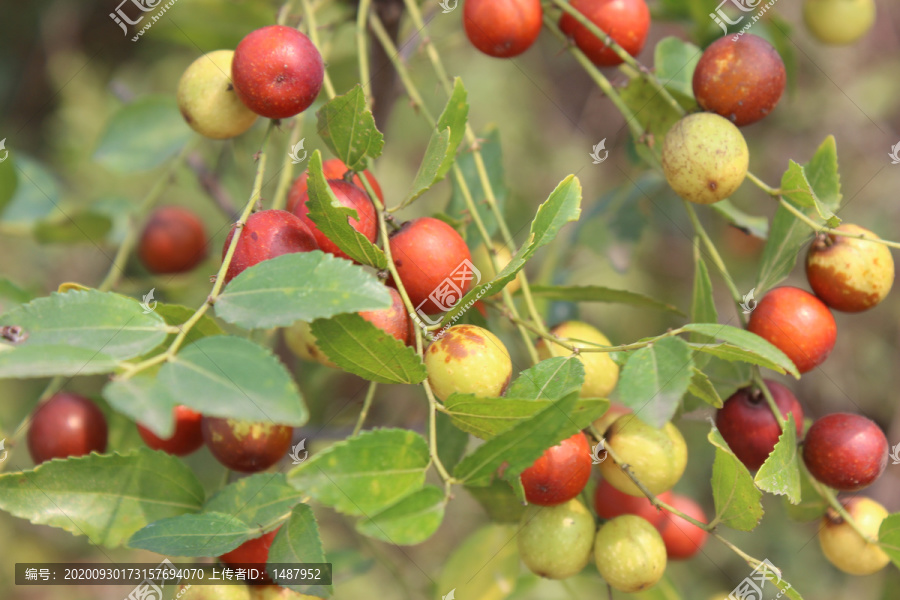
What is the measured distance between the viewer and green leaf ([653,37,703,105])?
4.22 ft

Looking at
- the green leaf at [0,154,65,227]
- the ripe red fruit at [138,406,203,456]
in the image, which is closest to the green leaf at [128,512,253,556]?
the ripe red fruit at [138,406,203,456]

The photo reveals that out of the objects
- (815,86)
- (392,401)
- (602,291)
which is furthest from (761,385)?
(815,86)

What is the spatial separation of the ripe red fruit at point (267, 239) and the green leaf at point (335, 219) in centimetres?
4

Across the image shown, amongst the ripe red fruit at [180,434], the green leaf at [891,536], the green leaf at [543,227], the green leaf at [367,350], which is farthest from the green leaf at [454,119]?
the green leaf at [891,536]

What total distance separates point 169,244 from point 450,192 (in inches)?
29.9

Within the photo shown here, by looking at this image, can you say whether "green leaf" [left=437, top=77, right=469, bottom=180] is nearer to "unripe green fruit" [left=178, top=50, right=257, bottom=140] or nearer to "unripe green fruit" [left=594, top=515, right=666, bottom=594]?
"unripe green fruit" [left=178, top=50, right=257, bottom=140]

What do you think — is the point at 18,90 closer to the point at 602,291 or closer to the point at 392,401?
the point at 392,401

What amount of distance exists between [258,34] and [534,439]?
27.2 inches

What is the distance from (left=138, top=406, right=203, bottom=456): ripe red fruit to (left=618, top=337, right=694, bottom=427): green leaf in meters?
0.70

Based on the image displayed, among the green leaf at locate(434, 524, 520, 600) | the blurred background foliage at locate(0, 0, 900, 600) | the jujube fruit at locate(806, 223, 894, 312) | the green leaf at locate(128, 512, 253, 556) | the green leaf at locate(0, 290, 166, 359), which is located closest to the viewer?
the green leaf at locate(0, 290, 166, 359)

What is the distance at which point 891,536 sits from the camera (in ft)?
3.47

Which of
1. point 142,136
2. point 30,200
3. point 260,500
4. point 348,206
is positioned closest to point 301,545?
point 260,500

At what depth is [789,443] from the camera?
1.00m

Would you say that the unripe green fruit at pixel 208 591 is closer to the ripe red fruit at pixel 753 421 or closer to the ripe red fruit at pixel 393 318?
the ripe red fruit at pixel 393 318
